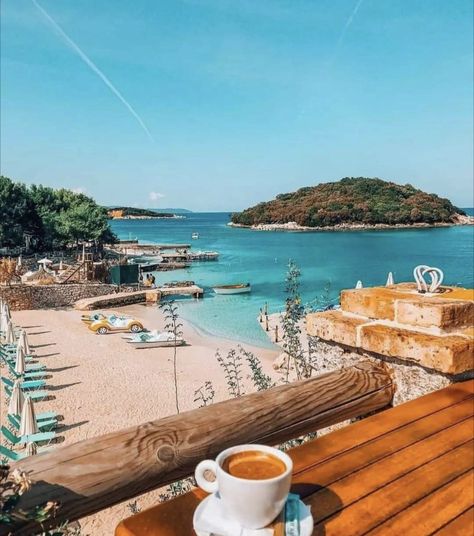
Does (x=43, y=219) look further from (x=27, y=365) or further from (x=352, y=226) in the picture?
(x=352, y=226)

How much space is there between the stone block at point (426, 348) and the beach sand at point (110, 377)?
20.2 ft

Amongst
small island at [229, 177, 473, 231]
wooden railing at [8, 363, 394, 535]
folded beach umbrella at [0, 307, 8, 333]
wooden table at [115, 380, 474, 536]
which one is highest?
small island at [229, 177, 473, 231]

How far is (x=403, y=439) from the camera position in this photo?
1.94 metres

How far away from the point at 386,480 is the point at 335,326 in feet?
4.15

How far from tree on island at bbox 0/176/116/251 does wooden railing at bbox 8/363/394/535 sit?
146ft

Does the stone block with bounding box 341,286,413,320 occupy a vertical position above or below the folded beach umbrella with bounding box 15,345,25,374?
above

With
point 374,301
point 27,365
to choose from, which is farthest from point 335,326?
point 27,365

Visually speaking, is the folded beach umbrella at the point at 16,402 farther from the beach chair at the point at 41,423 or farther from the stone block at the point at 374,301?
the stone block at the point at 374,301

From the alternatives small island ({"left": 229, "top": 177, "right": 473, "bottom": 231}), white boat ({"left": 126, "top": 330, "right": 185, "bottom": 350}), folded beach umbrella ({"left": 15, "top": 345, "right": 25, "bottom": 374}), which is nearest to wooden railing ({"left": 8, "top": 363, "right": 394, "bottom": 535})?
folded beach umbrella ({"left": 15, "top": 345, "right": 25, "bottom": 374})

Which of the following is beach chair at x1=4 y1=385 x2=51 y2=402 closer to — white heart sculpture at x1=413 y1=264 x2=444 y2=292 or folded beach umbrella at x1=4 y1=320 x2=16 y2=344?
folded beach umbrella at x1=4 y1=320 x2=16 y2=344

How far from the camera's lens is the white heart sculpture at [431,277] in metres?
2.64

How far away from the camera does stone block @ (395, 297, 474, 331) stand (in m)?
2.46

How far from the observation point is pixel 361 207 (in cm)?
12681

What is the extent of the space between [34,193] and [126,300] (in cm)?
2753
